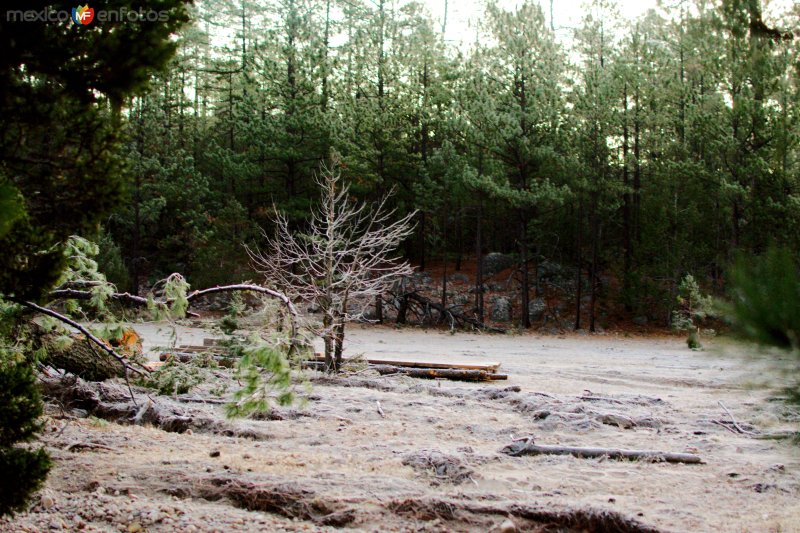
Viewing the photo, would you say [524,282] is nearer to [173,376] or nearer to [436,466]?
[436,466]

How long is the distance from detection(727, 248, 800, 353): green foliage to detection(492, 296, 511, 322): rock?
74.9ft

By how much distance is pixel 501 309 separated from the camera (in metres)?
25.3

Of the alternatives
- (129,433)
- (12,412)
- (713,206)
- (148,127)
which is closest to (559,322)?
(713,206)

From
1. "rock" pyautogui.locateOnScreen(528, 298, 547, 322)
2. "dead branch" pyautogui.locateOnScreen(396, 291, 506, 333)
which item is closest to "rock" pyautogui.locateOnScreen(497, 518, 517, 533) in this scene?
"dead branch" pyautogui.locateOnScreen(396, 291, 506, 333)

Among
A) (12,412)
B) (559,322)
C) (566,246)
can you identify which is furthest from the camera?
(566,246)

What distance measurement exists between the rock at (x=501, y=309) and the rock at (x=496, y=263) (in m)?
2.80

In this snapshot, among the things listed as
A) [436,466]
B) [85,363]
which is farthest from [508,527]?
[85,363]

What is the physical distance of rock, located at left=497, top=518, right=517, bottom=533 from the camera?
425cm

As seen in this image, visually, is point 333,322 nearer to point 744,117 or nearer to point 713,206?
point 744,117

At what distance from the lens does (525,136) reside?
22.9 metres

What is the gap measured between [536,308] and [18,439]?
23002 mm

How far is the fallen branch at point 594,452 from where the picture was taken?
620cm

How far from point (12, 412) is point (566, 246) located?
994 inches

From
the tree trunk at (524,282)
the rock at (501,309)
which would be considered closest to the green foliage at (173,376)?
the tree trunk at (524,282)
